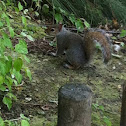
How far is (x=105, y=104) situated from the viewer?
275cm

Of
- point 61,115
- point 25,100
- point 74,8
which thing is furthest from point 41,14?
point 61,115

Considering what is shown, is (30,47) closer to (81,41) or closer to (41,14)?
(81,41)

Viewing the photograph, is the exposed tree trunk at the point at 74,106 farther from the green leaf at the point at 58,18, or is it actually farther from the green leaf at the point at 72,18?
the green leaf at the point at 58,18

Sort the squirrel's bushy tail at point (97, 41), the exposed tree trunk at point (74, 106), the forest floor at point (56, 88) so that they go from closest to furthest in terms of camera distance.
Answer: the exposed tree trunk at point (74, 106) → the forest floor at point (56, 88) → the squirrel's bushy tail at point (97, 41)

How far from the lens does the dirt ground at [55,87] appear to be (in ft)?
8.04

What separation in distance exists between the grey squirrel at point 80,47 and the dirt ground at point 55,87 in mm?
110

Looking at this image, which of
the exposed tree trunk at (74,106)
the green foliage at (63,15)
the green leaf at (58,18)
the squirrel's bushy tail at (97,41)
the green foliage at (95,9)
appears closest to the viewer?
the exposed tree trunk at (74,106)

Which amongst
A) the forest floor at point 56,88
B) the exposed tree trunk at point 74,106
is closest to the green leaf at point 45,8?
the forest floor at point 56,88

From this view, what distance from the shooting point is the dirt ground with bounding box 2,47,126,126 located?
245cm

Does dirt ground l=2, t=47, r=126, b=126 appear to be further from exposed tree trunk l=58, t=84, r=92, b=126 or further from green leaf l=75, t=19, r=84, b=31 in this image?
green leaf l=75, t=19, r=84, b=31

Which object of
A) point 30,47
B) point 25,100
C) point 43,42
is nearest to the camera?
point 25,100

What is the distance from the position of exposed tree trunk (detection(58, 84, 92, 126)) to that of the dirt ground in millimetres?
485

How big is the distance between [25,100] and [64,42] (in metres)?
1.27

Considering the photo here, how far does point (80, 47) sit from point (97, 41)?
0.91ft
